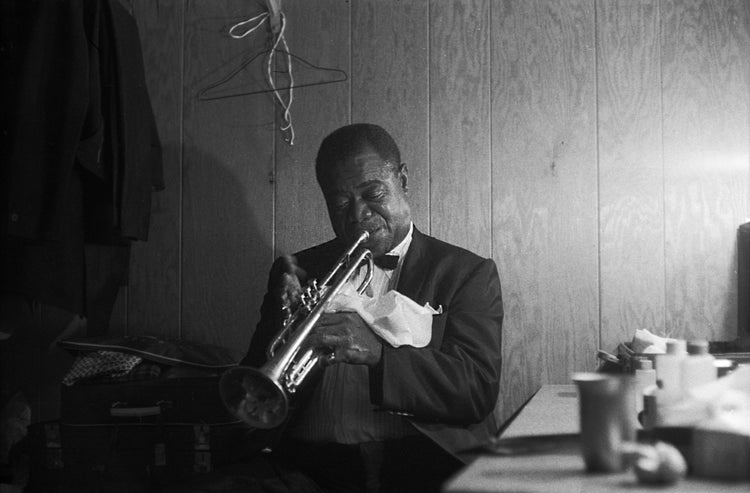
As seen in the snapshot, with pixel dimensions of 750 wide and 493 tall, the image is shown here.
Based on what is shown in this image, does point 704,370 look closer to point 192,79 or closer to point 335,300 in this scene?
point 335,300

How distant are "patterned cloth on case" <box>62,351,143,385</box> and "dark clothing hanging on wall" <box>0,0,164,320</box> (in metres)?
0.16

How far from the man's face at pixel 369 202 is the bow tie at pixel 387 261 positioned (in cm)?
2

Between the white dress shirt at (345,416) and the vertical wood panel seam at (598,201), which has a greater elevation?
the vertical wood panel seam at (598,201)

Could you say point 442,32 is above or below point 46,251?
above


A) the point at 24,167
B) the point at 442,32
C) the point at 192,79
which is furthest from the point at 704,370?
the point at 192,79

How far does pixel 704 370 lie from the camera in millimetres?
1312

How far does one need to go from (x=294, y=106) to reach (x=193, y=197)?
485 millimetres

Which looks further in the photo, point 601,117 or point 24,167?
point 601,117

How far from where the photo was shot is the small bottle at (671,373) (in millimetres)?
1285

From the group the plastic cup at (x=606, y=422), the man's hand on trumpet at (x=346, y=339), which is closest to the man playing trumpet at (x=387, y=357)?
the man's hand on trumpet at (x=346, y=339)

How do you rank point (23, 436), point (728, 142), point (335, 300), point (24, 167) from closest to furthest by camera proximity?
1. point (335, 300)
2. point (24, 167)
3. point (728, 142)
4. point (23, 436)

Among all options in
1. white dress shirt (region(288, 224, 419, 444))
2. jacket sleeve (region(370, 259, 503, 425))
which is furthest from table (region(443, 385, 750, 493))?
white dress shirt (region(288, 224, 419, 444))

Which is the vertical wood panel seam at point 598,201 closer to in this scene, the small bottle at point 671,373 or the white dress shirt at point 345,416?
the white dress shirt at point 345,416

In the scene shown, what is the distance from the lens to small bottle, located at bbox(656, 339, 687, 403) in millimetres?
1285
